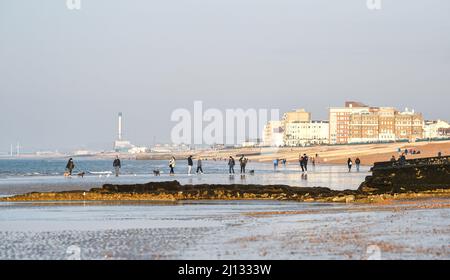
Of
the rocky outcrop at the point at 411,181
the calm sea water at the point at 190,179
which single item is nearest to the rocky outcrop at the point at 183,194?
the rocky outcrop at the point at 411,181

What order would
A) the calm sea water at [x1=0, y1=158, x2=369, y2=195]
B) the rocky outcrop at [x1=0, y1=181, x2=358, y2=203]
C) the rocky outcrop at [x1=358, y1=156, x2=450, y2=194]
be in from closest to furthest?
the rocky outcrop at [x1=358, y1=156, x2=450, y2=194] → the rocky outcrop at [x1=0, y1=181, x2=358, y2=203] → the calm sea water at [x1=0, y1=158, x2=369, y2=195]

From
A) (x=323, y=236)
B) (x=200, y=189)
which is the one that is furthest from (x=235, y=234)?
(x=200, y=189)

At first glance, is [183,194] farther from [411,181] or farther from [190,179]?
[190,179]

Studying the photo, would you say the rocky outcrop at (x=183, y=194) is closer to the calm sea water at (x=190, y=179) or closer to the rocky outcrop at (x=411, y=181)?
the rocky outcrop at (x=411, y=181)

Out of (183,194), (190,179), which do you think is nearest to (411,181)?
(183,194)

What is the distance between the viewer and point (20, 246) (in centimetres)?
1678

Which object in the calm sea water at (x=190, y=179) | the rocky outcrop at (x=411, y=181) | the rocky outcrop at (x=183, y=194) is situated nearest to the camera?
the rocky outcrop at (x=411, y=181)

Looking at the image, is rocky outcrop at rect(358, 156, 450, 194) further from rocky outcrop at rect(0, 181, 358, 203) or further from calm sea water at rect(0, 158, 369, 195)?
calm sea water at rect(0, 158, 369, 195)

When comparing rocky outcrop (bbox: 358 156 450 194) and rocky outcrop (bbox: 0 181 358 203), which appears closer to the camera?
rocky outcrop (bbox: 358 156 450 194)

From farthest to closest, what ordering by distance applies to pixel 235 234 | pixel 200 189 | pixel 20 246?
pixel 200 189 → pixel 235 234 → pixel 20 246

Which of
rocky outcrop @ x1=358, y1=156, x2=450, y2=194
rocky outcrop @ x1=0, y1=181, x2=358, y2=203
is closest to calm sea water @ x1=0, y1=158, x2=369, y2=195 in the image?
rocky outcrop @ x1=358, y1=156, x2=450, y2=194

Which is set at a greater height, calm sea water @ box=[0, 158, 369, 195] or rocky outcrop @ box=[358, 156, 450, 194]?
rocky outcrop @ box=[358, 156, 450, 194]
